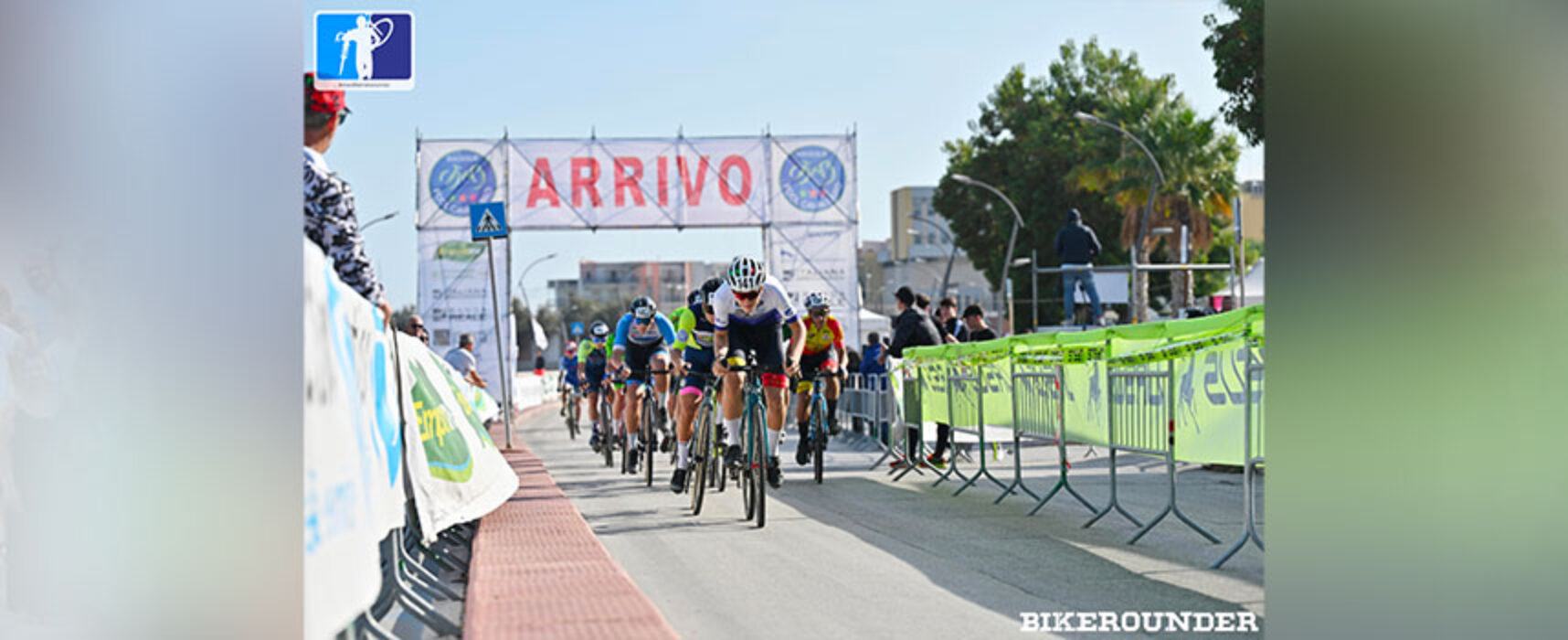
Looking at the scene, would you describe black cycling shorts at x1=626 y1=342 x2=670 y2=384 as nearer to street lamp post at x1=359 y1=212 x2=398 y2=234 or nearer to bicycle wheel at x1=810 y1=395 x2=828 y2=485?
bicycle wheel at x1=810 y1=395 x2=828 y2=485

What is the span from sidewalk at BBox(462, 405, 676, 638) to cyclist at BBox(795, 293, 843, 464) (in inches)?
226

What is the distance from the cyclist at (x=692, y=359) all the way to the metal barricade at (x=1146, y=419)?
9.47ft

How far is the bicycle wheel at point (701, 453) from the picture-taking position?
1162cm

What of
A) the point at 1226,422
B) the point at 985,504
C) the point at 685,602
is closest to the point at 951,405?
the point at 985,504

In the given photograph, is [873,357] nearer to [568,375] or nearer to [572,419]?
[572,419]

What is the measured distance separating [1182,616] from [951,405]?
827 centimetres

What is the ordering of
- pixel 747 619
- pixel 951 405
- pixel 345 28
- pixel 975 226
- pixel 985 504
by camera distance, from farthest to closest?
1. pixel 975 226
2. pixel 951 405
3. pixel 985 504
4. pixel 747 619
5. pixel 345 28

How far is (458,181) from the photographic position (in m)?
9.12

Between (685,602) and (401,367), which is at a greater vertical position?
(401,367)

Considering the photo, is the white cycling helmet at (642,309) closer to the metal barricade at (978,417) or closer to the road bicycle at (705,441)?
the metal barricade at (978,417)

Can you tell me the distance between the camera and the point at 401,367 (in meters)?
6.26

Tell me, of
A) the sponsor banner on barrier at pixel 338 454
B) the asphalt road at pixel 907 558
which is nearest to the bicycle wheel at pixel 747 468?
the asphalt road at pixel 907 558
